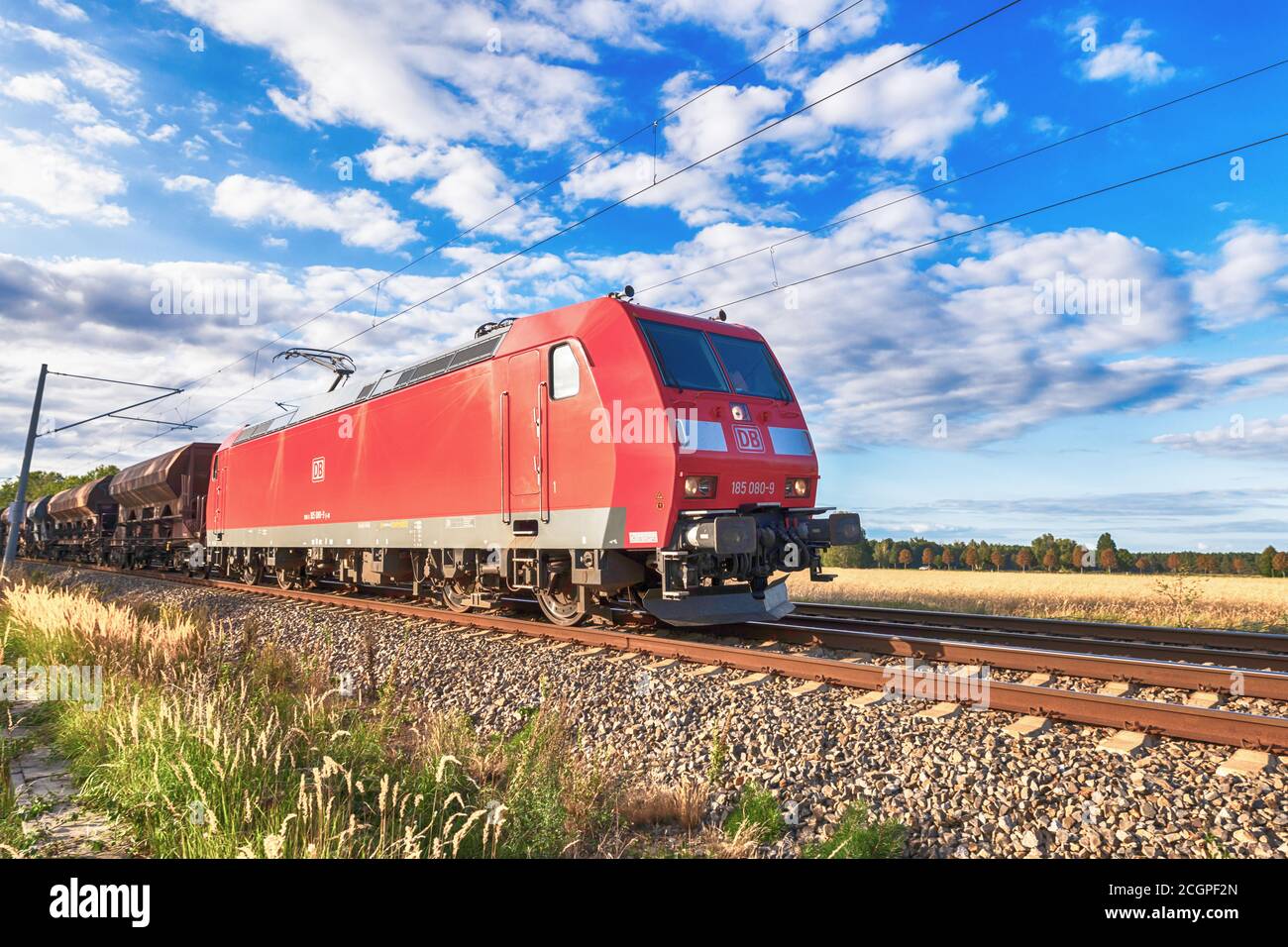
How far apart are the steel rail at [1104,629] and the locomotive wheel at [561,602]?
12.4 ft

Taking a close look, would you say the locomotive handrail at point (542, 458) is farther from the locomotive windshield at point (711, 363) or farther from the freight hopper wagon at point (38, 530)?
the freight hopper wagon at point (38, 530)

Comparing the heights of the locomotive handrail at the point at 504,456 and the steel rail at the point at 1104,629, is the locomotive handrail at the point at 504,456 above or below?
above

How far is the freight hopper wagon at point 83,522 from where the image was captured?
34906 mm

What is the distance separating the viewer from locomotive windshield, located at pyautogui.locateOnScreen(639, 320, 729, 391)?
942cm

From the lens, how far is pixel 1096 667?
7586 mm

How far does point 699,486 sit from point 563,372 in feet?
7.59

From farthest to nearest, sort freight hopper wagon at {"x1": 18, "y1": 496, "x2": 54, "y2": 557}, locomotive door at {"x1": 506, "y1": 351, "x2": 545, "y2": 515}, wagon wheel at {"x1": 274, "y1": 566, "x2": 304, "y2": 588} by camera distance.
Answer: freight hopper wagon at {"x1": 18, "y1": 496, "x2": 54, "y2": 557}
wagon wheel at {"x1": 274, "y1": 566, "x2": 304, "y2": 588}
locomotive door at {"x1": 506, "y1": 351, "x2": 545, "y2": 515}

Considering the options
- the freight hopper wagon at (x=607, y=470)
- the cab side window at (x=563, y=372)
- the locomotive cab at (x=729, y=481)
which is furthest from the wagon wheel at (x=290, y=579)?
the locomotive cab at (x=729, y=481)

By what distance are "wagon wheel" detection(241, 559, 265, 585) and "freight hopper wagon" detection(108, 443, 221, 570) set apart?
15.6ft

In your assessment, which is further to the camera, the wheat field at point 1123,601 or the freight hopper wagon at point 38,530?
the freight hopper wagon at point 38,530

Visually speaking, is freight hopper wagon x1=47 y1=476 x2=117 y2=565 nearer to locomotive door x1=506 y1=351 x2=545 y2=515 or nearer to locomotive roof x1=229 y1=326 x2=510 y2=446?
locomotive roof x1=229 y1=326 x2=510 y2=446

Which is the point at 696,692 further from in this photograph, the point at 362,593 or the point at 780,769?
the point at 362,593

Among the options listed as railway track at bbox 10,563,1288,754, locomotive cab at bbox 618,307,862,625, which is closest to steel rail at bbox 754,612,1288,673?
railway track at bbox 10,563,1288,754
